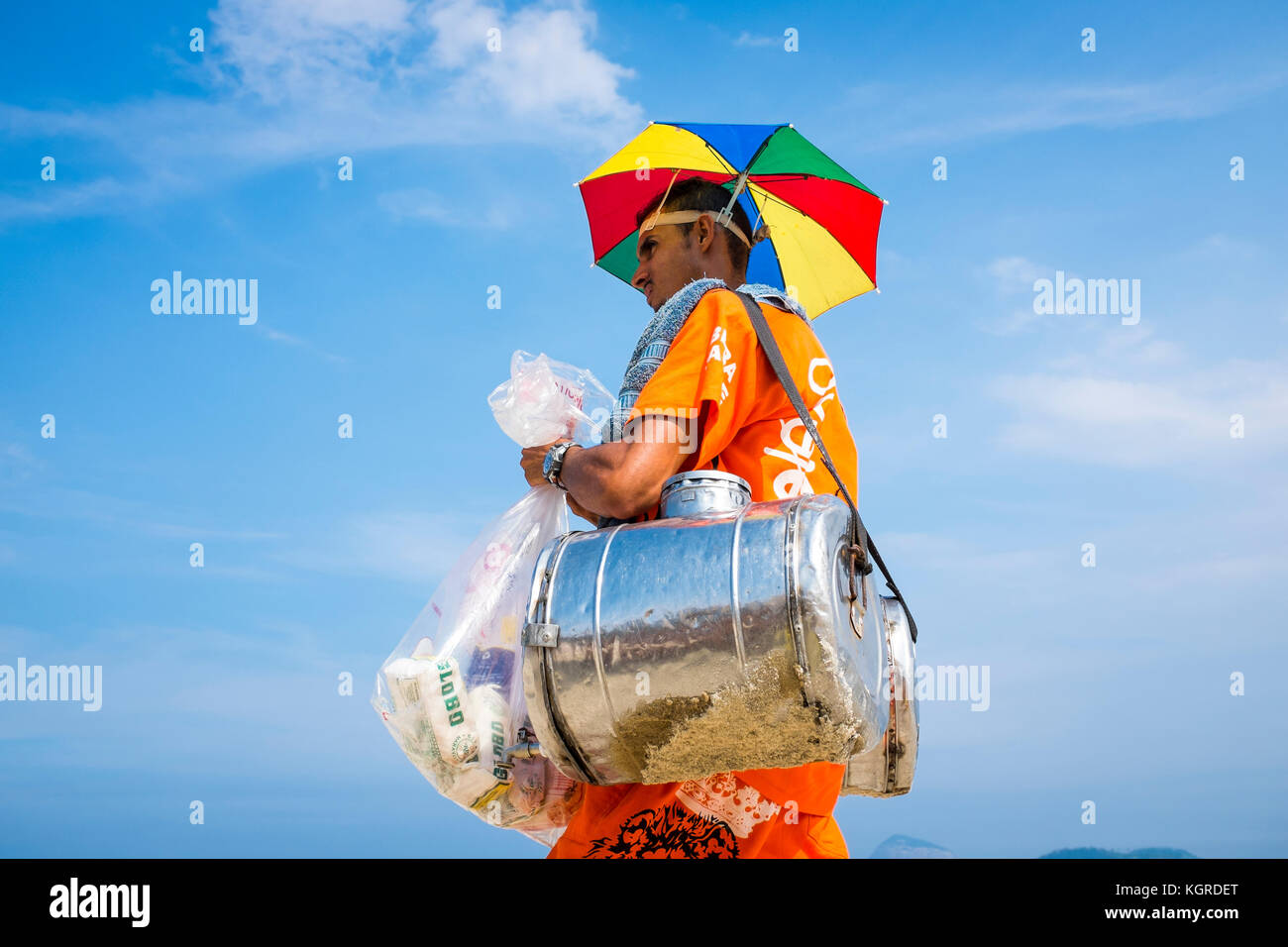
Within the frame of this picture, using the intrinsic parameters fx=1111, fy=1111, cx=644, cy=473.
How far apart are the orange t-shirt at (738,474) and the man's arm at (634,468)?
0.11 ft

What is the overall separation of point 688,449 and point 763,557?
1.86 feet

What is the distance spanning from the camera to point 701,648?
88.1 inches

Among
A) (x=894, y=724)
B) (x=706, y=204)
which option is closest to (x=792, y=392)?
(x=894, y=724)

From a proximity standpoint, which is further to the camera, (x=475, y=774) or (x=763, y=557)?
(x=475, y=774)

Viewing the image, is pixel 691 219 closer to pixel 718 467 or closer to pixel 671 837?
pixel 718 467

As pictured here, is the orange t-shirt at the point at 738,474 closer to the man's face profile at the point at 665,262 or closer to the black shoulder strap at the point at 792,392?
the black shoulder strap at the point at 792,392

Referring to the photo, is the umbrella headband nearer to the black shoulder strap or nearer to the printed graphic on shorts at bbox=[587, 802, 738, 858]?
the black shoulder strap

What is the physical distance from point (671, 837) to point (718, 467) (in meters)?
0.94

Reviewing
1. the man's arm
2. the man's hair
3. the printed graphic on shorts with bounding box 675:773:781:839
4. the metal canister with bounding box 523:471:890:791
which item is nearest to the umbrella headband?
the man's hair
